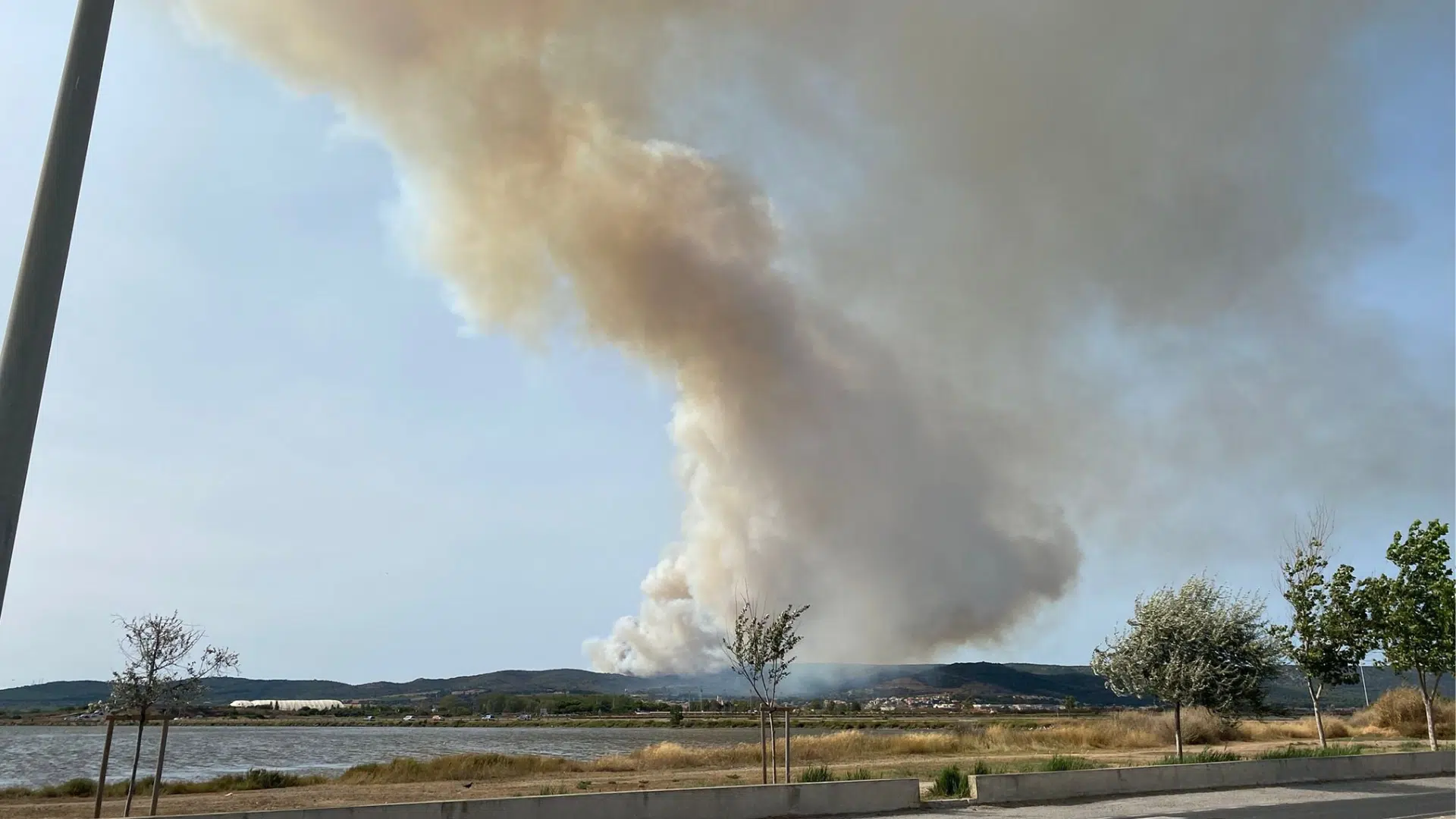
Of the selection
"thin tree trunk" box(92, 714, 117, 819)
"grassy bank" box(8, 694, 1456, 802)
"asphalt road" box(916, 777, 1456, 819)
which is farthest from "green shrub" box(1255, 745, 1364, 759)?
"thin tree trunk" box(92, 714, 117, 819)

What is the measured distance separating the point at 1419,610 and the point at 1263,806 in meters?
18.4

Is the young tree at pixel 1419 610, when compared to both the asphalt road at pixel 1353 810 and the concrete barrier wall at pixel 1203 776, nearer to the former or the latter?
the concrete barrier wall at pixel 1203 776

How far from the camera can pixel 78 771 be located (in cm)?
4691

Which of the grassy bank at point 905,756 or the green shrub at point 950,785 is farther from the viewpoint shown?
the grassy bank at point 905,756

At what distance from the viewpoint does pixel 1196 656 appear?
27.2m

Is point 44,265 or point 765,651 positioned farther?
point 765,651

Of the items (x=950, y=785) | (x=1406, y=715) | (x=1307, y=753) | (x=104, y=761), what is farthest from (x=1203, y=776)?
(x=1406, y=715)

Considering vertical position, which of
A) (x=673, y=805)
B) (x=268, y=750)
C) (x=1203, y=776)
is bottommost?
(x=268, y=750)

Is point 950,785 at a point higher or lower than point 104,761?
lower

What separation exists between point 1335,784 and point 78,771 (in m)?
54.7

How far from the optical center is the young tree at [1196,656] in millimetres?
26828

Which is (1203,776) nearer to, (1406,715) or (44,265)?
(44,265)

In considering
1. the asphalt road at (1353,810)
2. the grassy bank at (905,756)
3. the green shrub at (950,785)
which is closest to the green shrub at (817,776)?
the grassy bank at (905,756)

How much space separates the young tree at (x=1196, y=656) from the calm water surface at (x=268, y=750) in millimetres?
33036
